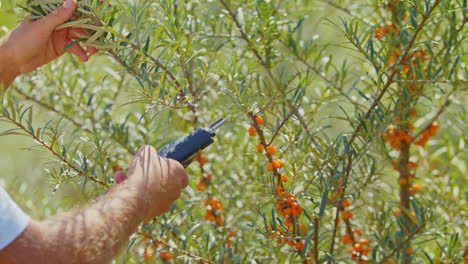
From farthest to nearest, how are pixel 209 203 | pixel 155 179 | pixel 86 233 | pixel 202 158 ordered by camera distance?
1. pixel 202 158
2. pixel 209 203
3. pixel 155 179
4. pixel 86 233

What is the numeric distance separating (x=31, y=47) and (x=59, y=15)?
229 mm

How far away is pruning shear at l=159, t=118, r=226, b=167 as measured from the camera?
1121mm

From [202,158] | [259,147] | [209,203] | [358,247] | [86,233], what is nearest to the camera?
[86,233]

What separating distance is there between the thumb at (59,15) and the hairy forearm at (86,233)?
1.29 ft

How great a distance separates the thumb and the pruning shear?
0.36m

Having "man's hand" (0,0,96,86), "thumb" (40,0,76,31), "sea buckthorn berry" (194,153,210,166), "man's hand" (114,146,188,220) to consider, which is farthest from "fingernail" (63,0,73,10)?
"sea buckthorn berry" (194,153,210,166)

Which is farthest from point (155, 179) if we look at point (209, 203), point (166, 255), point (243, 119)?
point (209, 203)

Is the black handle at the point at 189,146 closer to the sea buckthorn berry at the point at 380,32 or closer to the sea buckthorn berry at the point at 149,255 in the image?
the sea buckthorn berry at the point at 149,255

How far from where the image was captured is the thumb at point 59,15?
1.09m

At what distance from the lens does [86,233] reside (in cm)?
96

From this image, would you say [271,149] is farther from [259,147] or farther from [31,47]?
[31,47]

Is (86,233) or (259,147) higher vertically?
(259,147)

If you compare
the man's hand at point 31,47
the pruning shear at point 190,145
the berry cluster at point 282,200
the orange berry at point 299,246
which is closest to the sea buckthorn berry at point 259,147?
the berry cluster at point 282,200

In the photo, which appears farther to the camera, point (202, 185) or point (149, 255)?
point (202, 185)
